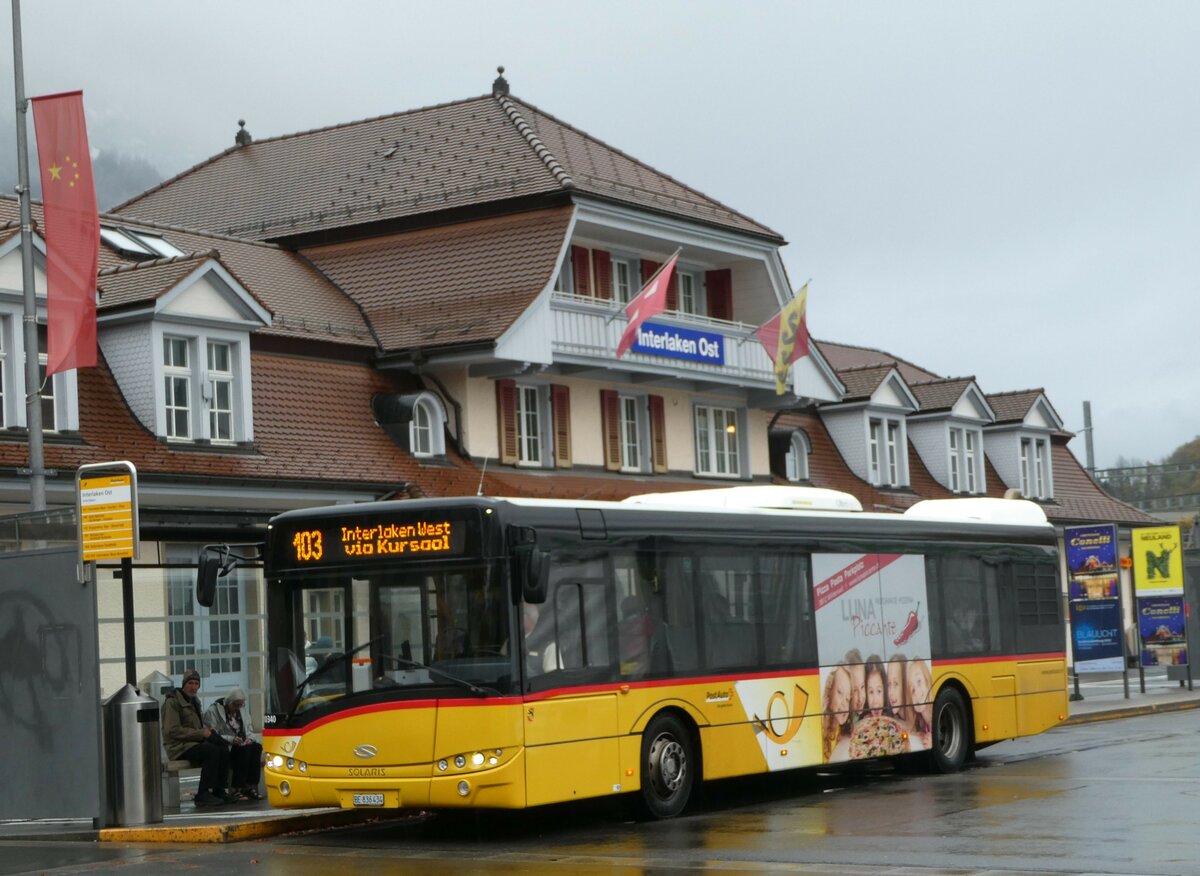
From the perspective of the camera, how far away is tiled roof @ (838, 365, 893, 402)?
153 ft

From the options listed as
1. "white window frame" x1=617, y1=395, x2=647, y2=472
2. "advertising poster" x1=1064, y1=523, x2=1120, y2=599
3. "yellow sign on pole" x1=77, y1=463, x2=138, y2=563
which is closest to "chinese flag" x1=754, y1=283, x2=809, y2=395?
"white window frame" x1=617, y1=395, x2=647, y2=472

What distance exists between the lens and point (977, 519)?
920 inches

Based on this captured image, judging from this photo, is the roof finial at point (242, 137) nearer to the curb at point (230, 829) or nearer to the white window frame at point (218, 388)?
the white window frame at point (218, 388)

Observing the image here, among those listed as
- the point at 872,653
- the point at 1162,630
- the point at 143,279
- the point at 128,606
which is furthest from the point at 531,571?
the point at 1162,630

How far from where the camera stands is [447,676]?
51.9 ft

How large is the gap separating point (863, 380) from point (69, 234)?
2910cm

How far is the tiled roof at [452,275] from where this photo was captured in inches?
1314

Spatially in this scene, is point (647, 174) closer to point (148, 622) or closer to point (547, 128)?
point (547, 128)

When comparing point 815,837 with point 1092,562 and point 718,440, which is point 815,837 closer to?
point 1092,562

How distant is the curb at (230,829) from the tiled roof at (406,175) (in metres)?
18.0

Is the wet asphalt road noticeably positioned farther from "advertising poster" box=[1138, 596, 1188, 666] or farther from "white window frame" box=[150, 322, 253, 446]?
"advertising poster" box=[1138, 596, 1188, 666]

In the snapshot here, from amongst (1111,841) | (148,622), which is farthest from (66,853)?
(1111,841)

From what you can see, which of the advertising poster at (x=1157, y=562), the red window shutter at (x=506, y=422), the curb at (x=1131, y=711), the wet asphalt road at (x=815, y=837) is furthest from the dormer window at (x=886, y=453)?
the wet asphalt road at (x=815, y=837)

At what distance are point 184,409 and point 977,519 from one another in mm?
11445
